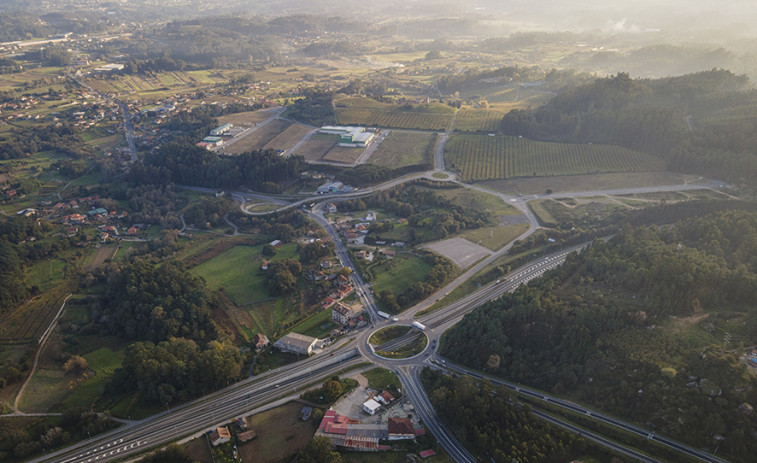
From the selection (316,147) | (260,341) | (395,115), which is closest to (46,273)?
(260,341)

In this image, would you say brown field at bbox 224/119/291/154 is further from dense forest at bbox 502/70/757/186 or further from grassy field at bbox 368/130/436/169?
dense forest at bbox 502/70/757/186

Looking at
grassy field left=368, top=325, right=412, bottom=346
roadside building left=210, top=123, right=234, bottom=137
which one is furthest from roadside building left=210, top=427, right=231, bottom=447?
roadside building left=210, top=123, right=234, bottom=137

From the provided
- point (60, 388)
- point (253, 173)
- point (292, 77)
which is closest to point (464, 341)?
point (60, 388)

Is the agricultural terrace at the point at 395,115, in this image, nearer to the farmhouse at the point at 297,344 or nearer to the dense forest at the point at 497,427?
the farmhouse at the point at 297,344

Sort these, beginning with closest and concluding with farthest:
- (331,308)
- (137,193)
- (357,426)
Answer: (357,426) < (331,308) < (137,193)

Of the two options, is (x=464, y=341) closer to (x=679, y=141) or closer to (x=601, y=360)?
(x=601, y=360)

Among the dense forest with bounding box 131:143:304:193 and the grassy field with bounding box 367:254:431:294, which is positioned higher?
the dense forest with bounding box 131:143:304:193
